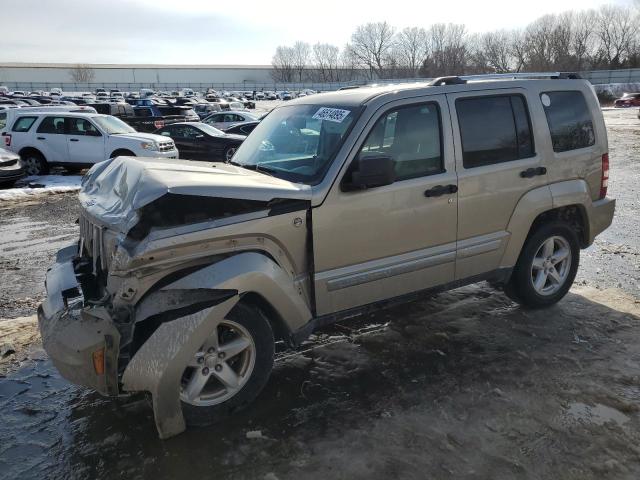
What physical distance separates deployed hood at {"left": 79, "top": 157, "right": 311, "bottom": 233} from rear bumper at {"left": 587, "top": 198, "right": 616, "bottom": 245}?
10.0 feet

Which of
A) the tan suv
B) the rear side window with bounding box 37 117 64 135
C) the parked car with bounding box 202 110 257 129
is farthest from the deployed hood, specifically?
the parked car with bounding box 202 110 257 129

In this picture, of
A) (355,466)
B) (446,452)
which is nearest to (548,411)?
(446,452)

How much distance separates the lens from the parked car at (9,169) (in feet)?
40.4

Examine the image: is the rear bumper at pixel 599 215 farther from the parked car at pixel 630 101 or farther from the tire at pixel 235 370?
the parked car at pixel 630 101

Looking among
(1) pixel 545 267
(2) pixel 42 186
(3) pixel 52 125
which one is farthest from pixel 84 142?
(1) pixel 545 267

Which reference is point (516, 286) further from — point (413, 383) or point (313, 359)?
point (313, 359)

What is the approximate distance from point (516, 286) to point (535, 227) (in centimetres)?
57

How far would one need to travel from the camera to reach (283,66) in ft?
460

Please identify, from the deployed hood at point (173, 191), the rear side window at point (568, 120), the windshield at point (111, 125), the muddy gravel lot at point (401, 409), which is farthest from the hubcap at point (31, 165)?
the rear side window at point (568, 120)

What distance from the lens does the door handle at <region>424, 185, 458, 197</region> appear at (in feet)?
12.7

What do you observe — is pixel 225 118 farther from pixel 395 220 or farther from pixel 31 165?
pixel 395 220

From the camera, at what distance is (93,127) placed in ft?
46.7

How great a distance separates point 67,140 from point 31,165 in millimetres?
1315

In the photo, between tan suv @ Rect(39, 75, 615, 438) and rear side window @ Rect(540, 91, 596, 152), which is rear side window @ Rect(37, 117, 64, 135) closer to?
tan suv @ Rect(39, 75, 615, 438)
